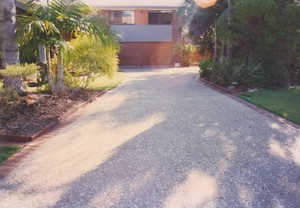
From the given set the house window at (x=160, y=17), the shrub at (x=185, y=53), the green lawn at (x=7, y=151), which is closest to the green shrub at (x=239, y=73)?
the green lawn at (x=7, y=151)

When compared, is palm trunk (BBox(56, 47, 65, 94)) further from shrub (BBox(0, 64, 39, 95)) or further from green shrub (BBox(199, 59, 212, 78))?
green shrub (BBox(199, 59, 212, 78))

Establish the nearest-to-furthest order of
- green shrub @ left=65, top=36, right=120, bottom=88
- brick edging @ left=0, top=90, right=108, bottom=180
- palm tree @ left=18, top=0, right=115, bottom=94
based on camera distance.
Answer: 1. brick edging @ left=0, top=90, right=108, bottom=180
2. palm tree @ left=18, top=0, right=115, bottom=94
3. green shrub @ left=65, top=36, right=120, bottom=88

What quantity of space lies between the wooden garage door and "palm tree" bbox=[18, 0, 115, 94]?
19.0 meters

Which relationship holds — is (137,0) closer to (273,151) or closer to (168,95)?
(168,95)

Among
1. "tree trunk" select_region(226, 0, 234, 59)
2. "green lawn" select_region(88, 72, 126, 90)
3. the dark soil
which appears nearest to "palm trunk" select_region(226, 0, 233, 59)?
"tree trunk" select_region(226, 0, 234, 59)

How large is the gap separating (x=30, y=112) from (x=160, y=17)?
22706 mm

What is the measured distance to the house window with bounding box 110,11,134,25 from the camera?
27.6m

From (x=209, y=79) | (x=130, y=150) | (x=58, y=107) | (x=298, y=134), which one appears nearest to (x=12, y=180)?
(x=130, y=150)

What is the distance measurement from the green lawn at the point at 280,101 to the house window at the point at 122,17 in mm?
19278

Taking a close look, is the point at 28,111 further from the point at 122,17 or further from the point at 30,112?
the point at 122,17

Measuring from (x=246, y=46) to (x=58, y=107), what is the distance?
831cm

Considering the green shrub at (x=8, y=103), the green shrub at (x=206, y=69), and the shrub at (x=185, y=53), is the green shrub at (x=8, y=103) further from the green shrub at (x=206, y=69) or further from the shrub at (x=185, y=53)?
the shrub at (x=185, y=53)

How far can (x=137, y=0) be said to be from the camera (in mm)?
28750

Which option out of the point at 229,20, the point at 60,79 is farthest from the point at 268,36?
the point at 60,79
